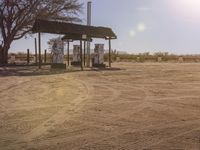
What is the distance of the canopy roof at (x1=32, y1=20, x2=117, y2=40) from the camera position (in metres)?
32.5

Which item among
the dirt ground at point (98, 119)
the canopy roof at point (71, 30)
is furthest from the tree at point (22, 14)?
the dirt ground at point (98, 119)

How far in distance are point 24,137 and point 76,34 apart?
88.7 ft

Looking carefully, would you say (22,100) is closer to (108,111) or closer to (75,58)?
(108,111)

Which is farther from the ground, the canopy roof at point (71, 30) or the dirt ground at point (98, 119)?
the canopy roof at point (71, 30)

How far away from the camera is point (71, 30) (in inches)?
1405

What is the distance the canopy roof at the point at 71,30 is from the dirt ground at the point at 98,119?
14.3m

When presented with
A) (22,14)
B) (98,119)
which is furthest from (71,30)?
(98,119)

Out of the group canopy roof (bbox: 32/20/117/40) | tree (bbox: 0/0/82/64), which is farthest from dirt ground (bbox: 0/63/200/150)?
tree (bbox: 0/0/82/64)

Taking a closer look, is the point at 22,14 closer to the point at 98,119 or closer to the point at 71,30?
the point at 71,30

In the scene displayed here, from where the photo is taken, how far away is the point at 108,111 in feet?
41.5

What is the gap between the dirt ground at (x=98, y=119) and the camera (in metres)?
8.78

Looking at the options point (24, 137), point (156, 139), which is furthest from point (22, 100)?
point (156, 139)

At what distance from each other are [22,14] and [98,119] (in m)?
32.2

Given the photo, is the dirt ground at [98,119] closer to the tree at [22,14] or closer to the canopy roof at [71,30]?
the canopy roof at [71,30]
